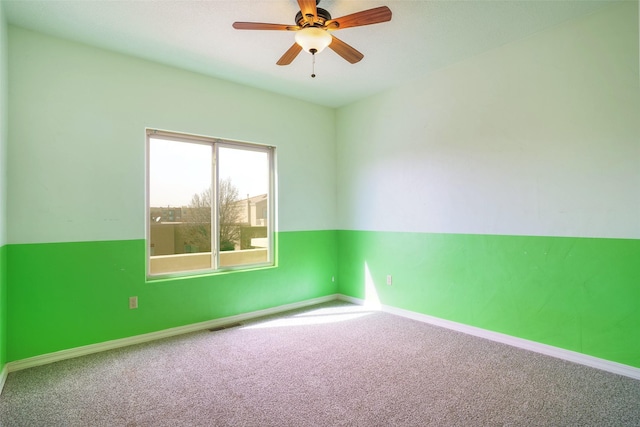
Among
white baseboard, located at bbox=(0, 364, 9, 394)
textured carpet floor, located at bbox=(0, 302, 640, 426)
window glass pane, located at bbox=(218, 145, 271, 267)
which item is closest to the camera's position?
textured carpet floor, located at bbox=(0, 302, 640, 426)

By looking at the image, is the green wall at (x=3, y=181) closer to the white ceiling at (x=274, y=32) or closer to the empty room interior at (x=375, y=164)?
the empty room interior at (x=375, y=164)

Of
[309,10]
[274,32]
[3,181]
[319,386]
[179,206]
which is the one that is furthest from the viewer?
[179,206]

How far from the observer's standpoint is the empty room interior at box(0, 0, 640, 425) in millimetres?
2643

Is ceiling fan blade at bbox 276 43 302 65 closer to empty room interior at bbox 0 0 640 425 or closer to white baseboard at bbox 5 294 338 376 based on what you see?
empty room interior at bbox 0 0 640 425

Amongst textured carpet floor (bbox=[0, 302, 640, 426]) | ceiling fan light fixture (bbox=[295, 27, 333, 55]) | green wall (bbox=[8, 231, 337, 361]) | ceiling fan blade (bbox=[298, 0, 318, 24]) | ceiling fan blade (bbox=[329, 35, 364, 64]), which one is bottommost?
textured carpet floor (bbox=[0, 302, 640, 426])

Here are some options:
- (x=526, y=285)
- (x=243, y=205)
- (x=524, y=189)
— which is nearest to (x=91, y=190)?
(x=243, y=205)

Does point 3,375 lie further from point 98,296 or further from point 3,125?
point 3,125

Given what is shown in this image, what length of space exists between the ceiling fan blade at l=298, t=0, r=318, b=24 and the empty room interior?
1.0 inches

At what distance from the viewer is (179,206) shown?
3715 mm

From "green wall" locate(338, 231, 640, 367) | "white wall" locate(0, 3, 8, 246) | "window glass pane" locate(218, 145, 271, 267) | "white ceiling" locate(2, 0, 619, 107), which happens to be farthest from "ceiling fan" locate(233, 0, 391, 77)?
"green wall" locate(338, 231, 640, 367)

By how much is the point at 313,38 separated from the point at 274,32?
68 centimetres

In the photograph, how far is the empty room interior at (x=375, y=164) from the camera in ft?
8.67

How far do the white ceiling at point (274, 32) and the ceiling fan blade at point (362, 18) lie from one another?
315 mm

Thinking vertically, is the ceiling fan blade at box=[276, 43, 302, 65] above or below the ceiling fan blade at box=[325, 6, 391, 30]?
above
